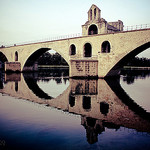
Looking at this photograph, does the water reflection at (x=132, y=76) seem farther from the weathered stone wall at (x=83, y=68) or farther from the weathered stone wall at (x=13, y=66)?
the weathered stone wall at (x=13, y=66)

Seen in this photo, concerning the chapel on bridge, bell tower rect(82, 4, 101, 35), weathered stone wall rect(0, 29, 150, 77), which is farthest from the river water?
bell tower rect(82, 4, 101, 35)

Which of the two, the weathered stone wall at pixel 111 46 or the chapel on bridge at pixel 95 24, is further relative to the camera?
the chapel on bridge at pixel 95 24

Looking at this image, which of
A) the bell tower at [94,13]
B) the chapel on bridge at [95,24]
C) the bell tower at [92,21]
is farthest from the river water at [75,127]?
the bell tower at [94,13]

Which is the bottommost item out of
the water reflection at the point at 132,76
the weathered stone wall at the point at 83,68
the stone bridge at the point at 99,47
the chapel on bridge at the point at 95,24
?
the water reflection at the point at 132,76

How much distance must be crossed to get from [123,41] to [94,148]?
20.9m

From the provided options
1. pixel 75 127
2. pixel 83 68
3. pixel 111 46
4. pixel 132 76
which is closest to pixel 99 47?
pixel 111 46

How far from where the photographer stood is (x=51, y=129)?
7.05m

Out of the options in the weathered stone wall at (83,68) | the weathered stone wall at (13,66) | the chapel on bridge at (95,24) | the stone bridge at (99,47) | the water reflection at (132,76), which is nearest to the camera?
the stone bridge at (99,47)

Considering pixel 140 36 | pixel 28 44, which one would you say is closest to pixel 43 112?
pixel 140 36

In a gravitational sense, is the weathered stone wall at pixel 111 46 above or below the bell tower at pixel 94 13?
below

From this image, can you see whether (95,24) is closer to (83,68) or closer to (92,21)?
(92,21)

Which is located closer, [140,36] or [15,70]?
[140,36]

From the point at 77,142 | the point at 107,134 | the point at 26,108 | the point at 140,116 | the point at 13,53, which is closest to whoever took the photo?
the point at 77,142

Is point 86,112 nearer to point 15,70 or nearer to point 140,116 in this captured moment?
point 140,116
